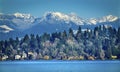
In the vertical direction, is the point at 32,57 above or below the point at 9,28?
below

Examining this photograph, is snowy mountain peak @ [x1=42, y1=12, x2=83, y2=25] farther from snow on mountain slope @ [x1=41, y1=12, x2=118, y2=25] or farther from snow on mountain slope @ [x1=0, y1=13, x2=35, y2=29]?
snow on mountain slope @ [x1=0, y1=13, x2=35, y2=29]

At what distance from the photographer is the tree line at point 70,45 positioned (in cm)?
634

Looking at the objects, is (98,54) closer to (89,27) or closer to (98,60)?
(98,60)

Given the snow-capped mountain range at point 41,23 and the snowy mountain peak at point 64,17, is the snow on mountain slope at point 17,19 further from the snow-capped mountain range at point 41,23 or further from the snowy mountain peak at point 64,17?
the snowy mountain peak at point 64,17

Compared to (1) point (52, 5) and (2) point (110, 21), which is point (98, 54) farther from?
(1) point (52, 5)

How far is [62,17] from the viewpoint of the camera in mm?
6410

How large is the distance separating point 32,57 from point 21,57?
0.74ft

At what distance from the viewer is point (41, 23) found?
6.47 meters

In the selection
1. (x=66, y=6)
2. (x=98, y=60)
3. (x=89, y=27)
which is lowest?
(x=98, y=60)

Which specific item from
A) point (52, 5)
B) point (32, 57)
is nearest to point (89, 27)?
point (52, 5)

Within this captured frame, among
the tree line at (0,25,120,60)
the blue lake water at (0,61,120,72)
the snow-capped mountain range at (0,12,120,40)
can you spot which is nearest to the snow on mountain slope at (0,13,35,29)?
the snow-capped mountain range at (0,12,120,40)

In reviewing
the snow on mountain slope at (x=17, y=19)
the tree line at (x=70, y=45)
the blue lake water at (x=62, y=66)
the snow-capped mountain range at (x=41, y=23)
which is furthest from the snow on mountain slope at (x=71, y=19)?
the blue lake water at (x=62, y=66)

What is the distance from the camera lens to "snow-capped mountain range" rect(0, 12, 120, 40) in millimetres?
6383

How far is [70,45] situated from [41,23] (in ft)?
2.42
